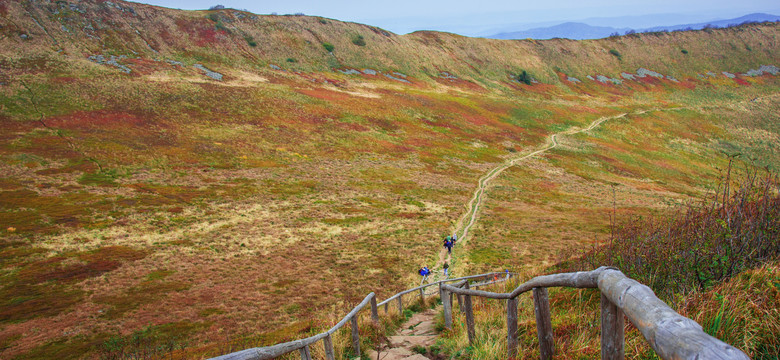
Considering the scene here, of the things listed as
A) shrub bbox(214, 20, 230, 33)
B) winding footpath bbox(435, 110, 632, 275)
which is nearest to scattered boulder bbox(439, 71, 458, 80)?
winding footpath bbox(435, 110, 632, 275)

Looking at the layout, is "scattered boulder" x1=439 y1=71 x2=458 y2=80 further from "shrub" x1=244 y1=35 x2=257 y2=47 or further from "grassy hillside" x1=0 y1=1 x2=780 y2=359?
"shrub" x1=244 y1=35 x2=257 y2=47

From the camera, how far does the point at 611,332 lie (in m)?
3.59

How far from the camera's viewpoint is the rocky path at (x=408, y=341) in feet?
27.4

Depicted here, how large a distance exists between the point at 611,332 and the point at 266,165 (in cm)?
5017

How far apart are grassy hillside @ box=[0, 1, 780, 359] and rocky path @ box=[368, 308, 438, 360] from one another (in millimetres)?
2939

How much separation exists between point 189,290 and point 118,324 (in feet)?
14.2

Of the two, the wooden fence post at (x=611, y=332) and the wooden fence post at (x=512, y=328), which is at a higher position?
the wooden fence post at (x=611, y=332)

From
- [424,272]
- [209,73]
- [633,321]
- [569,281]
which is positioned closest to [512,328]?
[569,281]

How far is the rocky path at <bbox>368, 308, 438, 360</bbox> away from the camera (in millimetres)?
8352

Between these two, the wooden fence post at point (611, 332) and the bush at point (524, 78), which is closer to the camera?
the wooden fence post at point (611, 332)

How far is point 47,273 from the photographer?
23812mm

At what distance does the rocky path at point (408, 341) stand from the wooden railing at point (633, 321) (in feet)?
11.8

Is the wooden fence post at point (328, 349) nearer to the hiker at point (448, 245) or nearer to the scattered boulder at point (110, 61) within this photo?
the hiker at point (448, 245)

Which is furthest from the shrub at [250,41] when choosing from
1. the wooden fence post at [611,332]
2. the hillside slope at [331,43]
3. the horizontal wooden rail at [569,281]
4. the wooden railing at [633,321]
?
the wooden fence post at [611,332]
